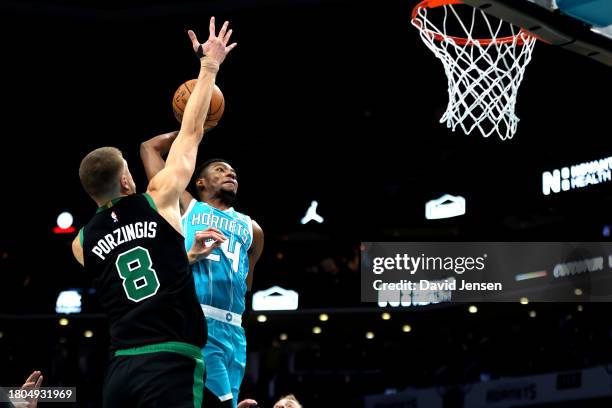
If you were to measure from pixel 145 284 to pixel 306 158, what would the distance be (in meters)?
12.2

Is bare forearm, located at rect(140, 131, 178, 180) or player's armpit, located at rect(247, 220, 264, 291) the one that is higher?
bare forearm, located at rect(140, 131, 178, 180)

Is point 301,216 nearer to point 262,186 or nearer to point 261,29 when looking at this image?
point 262,186

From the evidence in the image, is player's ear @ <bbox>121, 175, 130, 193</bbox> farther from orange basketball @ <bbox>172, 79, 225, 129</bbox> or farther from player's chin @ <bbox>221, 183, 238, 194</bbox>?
player's chin @ <bbox>221, 183, 238, 194</bbox>

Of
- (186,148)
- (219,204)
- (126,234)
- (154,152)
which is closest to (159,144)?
(154,152)

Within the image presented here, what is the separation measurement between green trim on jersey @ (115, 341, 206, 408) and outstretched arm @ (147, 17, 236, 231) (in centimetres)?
44

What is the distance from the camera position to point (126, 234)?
3.54m

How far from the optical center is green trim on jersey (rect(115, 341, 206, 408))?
134 inches

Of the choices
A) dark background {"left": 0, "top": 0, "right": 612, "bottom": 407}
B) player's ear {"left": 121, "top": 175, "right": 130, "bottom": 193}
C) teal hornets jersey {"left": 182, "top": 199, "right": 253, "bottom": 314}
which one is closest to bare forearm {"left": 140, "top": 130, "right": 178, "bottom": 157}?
teal hornets jersey {"left": 182, "top": 199, "right": 253, "bottom": 314}

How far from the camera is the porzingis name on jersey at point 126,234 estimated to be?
353 centimetres

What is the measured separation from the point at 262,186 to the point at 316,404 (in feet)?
11.7

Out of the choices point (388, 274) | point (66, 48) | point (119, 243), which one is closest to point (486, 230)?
point (388, 274)

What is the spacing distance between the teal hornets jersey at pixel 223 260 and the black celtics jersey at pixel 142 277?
117cm

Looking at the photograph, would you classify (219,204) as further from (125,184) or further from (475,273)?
(475,273)

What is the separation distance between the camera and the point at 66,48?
1382cm
